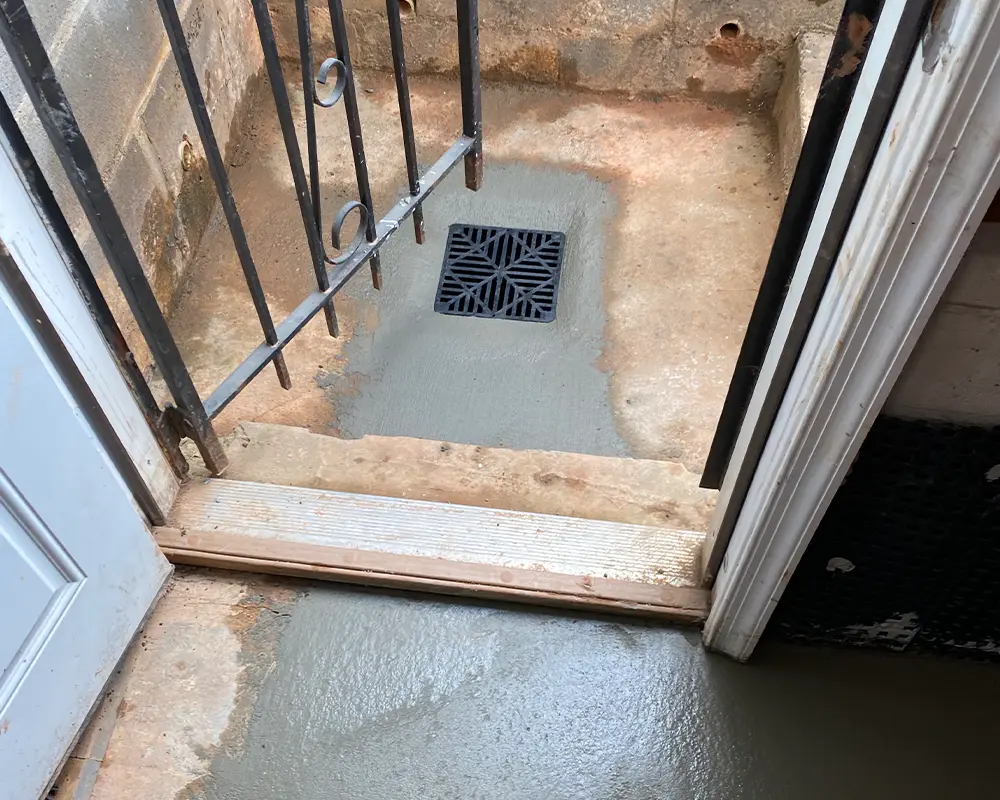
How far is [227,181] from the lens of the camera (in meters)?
1.25

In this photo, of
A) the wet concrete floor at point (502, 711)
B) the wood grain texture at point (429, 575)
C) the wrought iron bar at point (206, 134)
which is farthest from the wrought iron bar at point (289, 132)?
the wet concrete floor at point (502, 711)

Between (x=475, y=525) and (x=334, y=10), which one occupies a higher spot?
(x=334, y=10)

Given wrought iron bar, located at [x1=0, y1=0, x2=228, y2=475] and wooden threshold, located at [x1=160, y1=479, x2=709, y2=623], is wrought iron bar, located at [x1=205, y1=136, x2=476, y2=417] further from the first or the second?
wooden threshold, located at [x1=160, y1=479, x2=709, y2=623]

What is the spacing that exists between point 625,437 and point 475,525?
515mm

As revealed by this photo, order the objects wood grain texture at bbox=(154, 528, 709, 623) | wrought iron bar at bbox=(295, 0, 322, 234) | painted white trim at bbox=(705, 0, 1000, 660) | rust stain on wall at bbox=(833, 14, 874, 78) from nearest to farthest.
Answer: painted white trim at bbox=(705, 0, 1000, 660), rust stain on wall at bbox=(833, 14, 874, 78), wrought iron bar at bbox=(295, 0, 322, 234), wood grain texture at bbox=(154, 528, 709, 623)

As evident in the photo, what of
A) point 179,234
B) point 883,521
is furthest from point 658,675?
point 179,234

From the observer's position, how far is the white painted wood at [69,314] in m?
0.98

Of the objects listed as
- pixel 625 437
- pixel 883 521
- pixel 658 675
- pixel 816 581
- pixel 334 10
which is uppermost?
pixel 334 10

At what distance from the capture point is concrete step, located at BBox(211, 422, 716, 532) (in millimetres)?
1586

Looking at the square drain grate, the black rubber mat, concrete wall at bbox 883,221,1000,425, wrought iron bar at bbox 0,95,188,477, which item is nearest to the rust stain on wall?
concrete wall at bbox 883,221,1000,425

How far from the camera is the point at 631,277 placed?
210 centimetres

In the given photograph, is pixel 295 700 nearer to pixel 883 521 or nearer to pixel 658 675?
pixel 658 675

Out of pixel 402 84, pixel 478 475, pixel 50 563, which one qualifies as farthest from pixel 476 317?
pixel 50 563

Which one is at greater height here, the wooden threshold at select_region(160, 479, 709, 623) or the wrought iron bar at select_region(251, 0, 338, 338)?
the wrought iron bar at select_region(251, 0, 338, 338)
